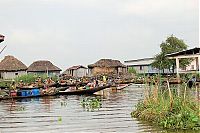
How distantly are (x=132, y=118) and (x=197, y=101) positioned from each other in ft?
9.01

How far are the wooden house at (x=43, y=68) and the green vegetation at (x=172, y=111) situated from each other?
133ft

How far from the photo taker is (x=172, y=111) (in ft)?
39.2

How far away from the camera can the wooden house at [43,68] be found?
2096 inches

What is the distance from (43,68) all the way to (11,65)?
5849mm

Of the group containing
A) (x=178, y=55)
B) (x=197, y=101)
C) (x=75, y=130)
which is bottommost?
(x=75, y=130)

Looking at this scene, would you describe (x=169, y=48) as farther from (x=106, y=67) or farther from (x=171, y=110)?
(x=171, y=110)

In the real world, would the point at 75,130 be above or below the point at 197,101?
below

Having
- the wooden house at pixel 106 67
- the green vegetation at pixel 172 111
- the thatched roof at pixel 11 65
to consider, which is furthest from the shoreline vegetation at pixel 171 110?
the wooden house at pixel 106 67

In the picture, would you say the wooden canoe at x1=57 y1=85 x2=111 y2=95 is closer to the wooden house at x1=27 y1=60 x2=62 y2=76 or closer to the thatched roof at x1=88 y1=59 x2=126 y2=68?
the wooden house at x1=27 y1=60 x2=62 y2=76

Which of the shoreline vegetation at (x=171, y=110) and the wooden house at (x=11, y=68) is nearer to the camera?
the shoreline vegetation at (x=171, y=110)

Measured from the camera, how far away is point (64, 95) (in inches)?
1129

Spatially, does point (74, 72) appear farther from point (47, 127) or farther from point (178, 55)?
point (47, 127)

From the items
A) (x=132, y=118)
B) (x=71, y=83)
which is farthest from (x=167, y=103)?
(x=71, y=83)

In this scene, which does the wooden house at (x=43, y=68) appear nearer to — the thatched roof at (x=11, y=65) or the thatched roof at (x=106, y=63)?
the thatched roof at (x=11, y=65)
